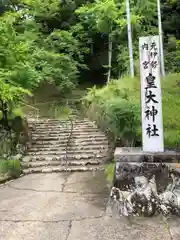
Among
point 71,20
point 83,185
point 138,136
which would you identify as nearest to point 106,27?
point 71,20

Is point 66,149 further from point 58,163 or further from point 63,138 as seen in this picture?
point 63,138

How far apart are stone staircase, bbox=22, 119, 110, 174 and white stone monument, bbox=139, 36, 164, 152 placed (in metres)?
2.19

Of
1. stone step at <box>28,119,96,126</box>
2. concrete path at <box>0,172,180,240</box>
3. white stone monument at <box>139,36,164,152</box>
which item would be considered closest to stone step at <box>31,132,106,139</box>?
stone step at <box>28,119,96,126</box>

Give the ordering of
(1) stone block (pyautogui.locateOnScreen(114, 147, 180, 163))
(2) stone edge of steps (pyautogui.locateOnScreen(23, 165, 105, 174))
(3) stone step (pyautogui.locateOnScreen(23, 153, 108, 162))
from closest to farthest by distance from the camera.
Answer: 1. (1) stone block (pyautogui.locateOnScreen(114, 147, 180, 163))
2. (2) stone edge of steps (pyautogui.locateOnScreen(23, 165, 105, 174))
3. (3) stone step (pyautogui.locateOnScreen(23, 153, 108, 162))

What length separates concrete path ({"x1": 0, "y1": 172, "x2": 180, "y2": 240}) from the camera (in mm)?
3518

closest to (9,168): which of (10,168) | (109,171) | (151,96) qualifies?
(10,168)

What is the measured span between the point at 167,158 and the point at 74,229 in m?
1.67

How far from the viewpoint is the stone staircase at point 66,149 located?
22.2ft

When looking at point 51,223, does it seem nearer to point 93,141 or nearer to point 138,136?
point 138,136

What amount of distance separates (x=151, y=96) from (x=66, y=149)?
3.76 metres

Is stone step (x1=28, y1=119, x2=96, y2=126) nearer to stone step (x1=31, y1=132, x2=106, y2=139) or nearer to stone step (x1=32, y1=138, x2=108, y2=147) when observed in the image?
stone step (x1=31, y1=132, x2=106, y2=139)

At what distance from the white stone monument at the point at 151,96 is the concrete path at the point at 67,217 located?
1.16 meters

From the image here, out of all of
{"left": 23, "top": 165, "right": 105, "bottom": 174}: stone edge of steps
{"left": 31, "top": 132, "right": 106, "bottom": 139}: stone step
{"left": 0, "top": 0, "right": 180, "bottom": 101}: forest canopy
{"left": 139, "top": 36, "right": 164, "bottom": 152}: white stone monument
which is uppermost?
{"left": 0, "top": 0, "right": 180, "bottom": 101}: forest canopy

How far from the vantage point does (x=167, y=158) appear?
4.27 m
